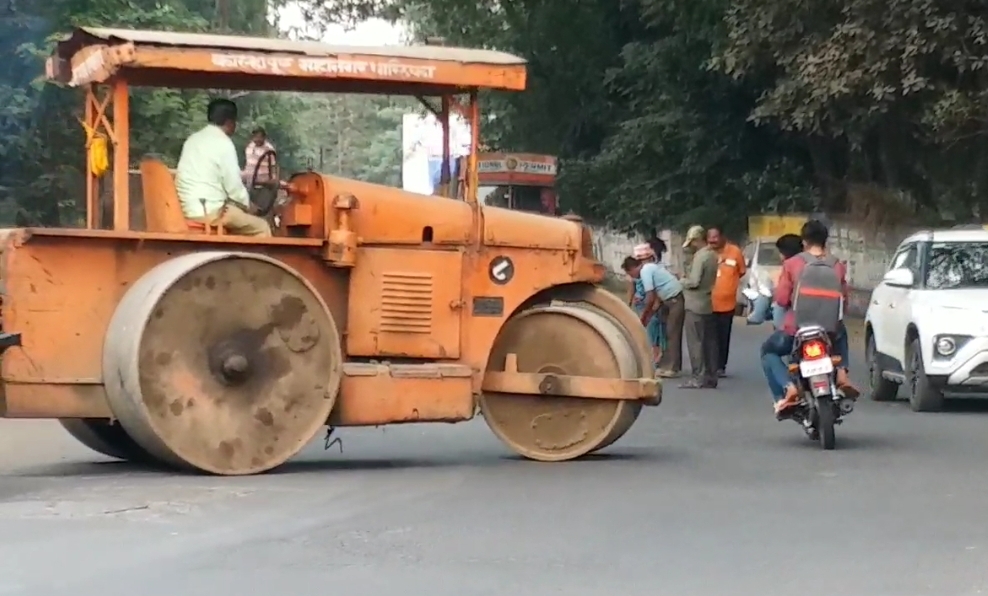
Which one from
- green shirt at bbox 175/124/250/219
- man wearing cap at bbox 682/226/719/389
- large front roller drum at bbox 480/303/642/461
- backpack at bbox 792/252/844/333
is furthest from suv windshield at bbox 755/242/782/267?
green shirt at bbox 175/124/250/219

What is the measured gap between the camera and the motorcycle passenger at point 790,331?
13.2 meters

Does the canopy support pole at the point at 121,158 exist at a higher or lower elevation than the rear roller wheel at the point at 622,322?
higher

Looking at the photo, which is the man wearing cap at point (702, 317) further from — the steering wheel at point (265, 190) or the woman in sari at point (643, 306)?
the steering wheel at point (265, 190)

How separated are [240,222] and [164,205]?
0.48 metres

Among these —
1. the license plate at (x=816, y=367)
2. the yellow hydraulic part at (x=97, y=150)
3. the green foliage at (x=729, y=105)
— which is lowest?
the license plate at (x=816, y=367)

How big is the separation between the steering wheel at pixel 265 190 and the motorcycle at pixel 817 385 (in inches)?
159

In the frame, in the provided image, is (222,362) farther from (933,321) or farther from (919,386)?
(919,386)

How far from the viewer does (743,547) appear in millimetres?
8445

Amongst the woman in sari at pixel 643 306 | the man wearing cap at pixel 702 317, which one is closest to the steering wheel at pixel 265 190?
the man wearing cap at pixel 702 317

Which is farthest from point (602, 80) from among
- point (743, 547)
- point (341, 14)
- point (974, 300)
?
point (743, 547)

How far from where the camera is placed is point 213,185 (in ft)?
36.2

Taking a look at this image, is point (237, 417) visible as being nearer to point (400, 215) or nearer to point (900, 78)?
point (400, 215)

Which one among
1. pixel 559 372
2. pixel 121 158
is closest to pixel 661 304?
pixel 559 372

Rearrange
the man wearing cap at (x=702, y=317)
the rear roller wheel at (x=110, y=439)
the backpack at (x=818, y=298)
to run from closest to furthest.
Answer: the rear roller wheel at (x=110, y=439) → the backpack at (x=818, y=298) → the man wearing cap at (x=702, y=317)
